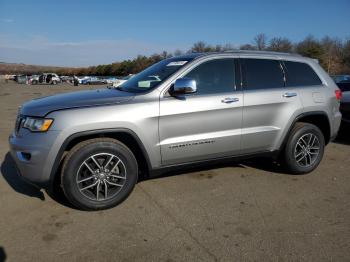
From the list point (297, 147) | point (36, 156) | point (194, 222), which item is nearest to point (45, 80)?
point (297, 147)

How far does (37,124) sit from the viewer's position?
11.6ft

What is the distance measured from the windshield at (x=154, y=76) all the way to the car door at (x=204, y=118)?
0.74 ft

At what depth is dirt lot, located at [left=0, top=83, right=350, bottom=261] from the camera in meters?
2.98

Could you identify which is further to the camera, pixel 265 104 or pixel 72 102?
pixel 265 104

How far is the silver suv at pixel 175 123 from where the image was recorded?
3.58m

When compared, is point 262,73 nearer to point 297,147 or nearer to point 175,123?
point 297,147

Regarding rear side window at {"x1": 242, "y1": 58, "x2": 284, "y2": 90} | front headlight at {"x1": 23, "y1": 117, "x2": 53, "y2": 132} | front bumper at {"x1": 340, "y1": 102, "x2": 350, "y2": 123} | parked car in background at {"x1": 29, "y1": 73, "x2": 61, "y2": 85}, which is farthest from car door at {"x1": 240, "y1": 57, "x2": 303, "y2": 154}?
parked car in background at {"x1": 29, "y1": 73, "x2": 61, "y2": 85}

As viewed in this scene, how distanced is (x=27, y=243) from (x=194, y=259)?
1.56 m

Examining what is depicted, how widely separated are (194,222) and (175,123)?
1.16 meters

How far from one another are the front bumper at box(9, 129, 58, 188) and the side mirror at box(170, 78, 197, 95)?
4.66 feet

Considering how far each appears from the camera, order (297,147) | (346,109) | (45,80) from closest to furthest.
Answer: (297,147)
(346,109)
(45,80)

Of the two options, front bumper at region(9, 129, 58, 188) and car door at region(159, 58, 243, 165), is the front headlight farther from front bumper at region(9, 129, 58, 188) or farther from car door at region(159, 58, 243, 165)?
car door at region(159, 58, 243, 165)

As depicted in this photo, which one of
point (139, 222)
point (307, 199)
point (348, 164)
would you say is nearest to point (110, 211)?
point (139, 222)

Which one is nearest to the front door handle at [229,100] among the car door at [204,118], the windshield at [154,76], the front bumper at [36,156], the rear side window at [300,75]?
the car door at [204,118]
